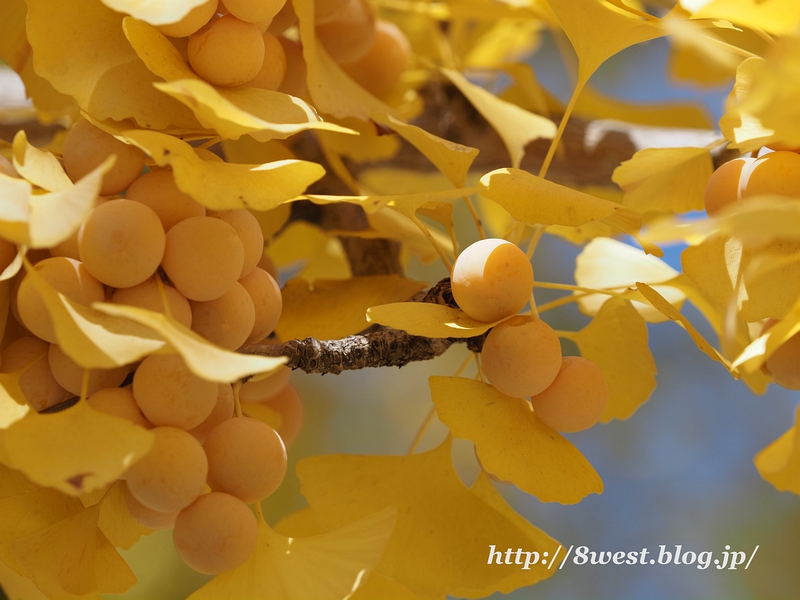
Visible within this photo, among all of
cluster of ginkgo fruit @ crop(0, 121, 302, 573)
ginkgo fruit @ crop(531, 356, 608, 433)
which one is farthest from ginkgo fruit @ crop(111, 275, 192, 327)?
ginkgo fruit @ crop(531, 356, 608, 433)

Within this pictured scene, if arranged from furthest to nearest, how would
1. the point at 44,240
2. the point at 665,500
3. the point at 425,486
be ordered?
1. the point at 665,500
2. the point at 425,486
3. the point at 44,240

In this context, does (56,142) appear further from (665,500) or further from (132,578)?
(665,500)

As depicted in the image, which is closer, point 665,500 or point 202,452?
point 202,452

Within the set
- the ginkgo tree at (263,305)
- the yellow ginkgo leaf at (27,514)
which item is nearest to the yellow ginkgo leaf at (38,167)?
the ginkgo tree at (263,305)

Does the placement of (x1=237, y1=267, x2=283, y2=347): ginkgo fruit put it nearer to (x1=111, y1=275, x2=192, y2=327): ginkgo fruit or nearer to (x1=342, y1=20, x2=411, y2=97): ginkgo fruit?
(x1=111, y1=275, x2=192, y2=327): ginkgo fruit

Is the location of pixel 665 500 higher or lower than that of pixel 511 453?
lower

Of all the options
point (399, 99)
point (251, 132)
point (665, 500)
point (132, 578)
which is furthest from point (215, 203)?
point (665, 500)

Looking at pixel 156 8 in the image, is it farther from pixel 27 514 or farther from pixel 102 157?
pixel 27 514

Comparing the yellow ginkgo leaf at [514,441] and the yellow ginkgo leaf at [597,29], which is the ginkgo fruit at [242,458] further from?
the yellow ginkgo leaf at [597,29]
